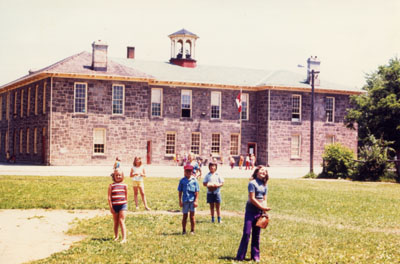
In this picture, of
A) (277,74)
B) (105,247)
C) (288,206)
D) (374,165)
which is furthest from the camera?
(277,74)

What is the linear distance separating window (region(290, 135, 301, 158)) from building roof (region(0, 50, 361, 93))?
4399 millimetres

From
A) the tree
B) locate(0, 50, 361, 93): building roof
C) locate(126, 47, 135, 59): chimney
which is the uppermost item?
locate(126, 47, 135, 59): chimney

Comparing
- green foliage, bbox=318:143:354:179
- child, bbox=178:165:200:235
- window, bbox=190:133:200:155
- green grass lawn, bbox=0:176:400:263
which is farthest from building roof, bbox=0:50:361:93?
child, bbox=178:165:200:235

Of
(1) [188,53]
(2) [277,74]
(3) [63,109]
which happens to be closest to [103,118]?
(3) [63,109]

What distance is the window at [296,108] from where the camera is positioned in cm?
4794

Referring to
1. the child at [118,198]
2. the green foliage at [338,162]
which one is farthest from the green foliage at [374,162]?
the child at [118,198]

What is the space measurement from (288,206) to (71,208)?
6.81 metres

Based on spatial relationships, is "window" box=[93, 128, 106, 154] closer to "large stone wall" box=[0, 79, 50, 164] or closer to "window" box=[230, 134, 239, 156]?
"large stone wall" box=[0, 79, 50, 164]

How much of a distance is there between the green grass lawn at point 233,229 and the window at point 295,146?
80.5 feet

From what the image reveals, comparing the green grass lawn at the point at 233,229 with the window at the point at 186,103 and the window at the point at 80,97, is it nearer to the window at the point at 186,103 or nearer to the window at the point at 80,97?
the window at the point at 80,97

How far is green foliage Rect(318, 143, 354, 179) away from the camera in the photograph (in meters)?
33.7

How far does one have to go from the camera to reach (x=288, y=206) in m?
17.9

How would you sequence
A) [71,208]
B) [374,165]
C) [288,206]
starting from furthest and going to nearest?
[374,165]
[288,206]
[71,208]

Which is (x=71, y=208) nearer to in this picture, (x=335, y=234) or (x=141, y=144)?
(x=335, y=234)
